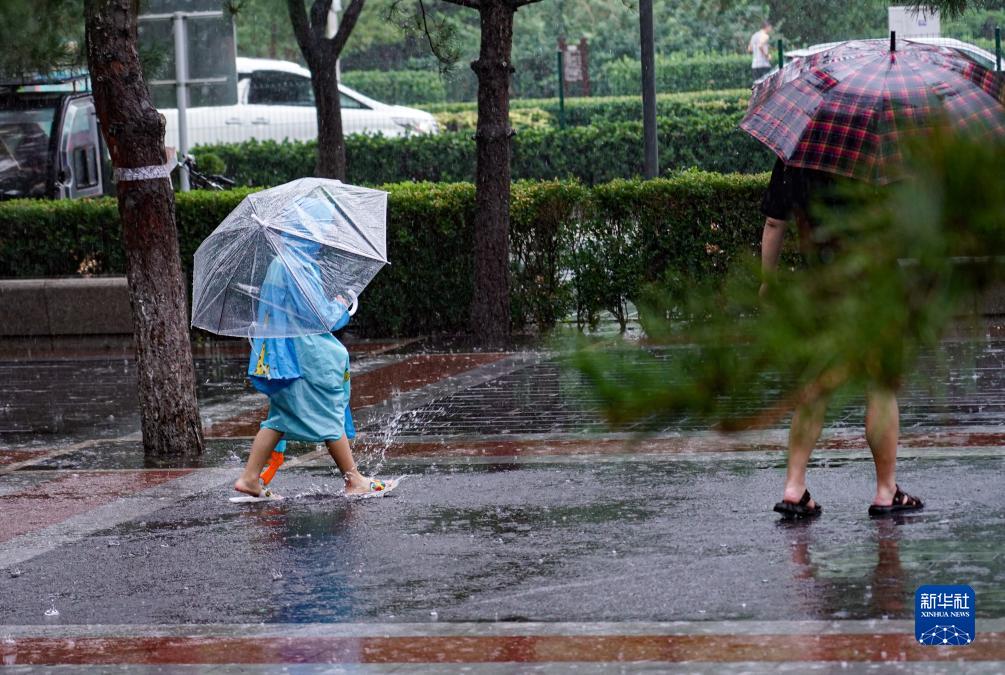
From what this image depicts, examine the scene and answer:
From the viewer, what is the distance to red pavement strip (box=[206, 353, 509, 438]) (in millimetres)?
9872

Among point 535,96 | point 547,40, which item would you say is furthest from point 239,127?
point 547,40

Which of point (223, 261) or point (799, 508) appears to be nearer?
point (799, 508)

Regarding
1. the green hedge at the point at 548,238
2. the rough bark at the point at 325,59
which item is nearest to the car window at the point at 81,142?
the rough bark at the point at 325,59

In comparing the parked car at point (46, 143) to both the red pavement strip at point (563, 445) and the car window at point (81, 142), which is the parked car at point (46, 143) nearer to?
the car window at point (81, 142)

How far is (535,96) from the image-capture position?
39.0 metres

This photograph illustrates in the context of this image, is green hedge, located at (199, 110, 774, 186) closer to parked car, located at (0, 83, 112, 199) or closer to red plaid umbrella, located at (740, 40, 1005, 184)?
parked car, located at (0, 83, 112, 199)

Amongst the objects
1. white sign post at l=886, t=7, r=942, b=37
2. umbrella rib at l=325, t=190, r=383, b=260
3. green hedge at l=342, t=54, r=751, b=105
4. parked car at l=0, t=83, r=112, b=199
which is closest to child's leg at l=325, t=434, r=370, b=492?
umbrella rib at l=325, t=190, r=383, b=260

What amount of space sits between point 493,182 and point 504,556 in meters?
7.11

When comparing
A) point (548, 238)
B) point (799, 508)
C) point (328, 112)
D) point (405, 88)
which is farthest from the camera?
point (405, 88)

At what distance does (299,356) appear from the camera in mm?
7328

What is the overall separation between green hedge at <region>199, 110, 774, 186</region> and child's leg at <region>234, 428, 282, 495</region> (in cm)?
1799

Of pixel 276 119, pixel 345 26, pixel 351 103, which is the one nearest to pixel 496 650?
pixel 345 26

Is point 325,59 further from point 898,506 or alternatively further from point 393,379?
point 898,506

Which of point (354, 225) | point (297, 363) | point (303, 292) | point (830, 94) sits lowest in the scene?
point (297, 363)
